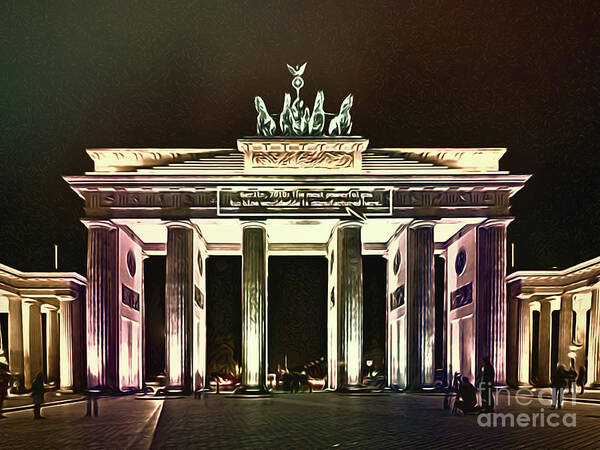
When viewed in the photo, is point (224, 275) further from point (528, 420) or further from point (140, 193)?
point (528, 420)

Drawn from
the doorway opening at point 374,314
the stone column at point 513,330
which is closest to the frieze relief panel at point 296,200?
the stone column at point 513,330

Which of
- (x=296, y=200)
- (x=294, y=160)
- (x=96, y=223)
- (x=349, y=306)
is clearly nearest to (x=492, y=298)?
(x=349, y=306)

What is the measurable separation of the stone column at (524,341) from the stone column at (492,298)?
920 centimetres

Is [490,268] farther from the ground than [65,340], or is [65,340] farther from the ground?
[490,268]

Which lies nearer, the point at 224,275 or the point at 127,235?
the point at 127,235

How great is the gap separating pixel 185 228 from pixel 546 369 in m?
27.0

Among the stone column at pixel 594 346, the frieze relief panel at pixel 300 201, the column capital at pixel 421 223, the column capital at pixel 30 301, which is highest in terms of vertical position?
the frieze relief panel at pixel 300 201

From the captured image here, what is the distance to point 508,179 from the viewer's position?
38688 mm

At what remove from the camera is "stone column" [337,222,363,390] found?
3822 centimetres

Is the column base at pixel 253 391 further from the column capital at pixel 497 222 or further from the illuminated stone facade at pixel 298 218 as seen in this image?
the column capital at pixel 497 222

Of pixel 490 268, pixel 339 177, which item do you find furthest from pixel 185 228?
pixel 490 268

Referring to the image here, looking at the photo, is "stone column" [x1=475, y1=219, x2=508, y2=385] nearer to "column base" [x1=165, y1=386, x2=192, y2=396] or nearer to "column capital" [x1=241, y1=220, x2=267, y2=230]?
"column capital" [x1=241, y1=220, x2=267, y2=230]

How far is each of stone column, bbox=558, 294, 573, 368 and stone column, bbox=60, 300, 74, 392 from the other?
32.7 meters

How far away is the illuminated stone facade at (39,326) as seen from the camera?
46.2 m
